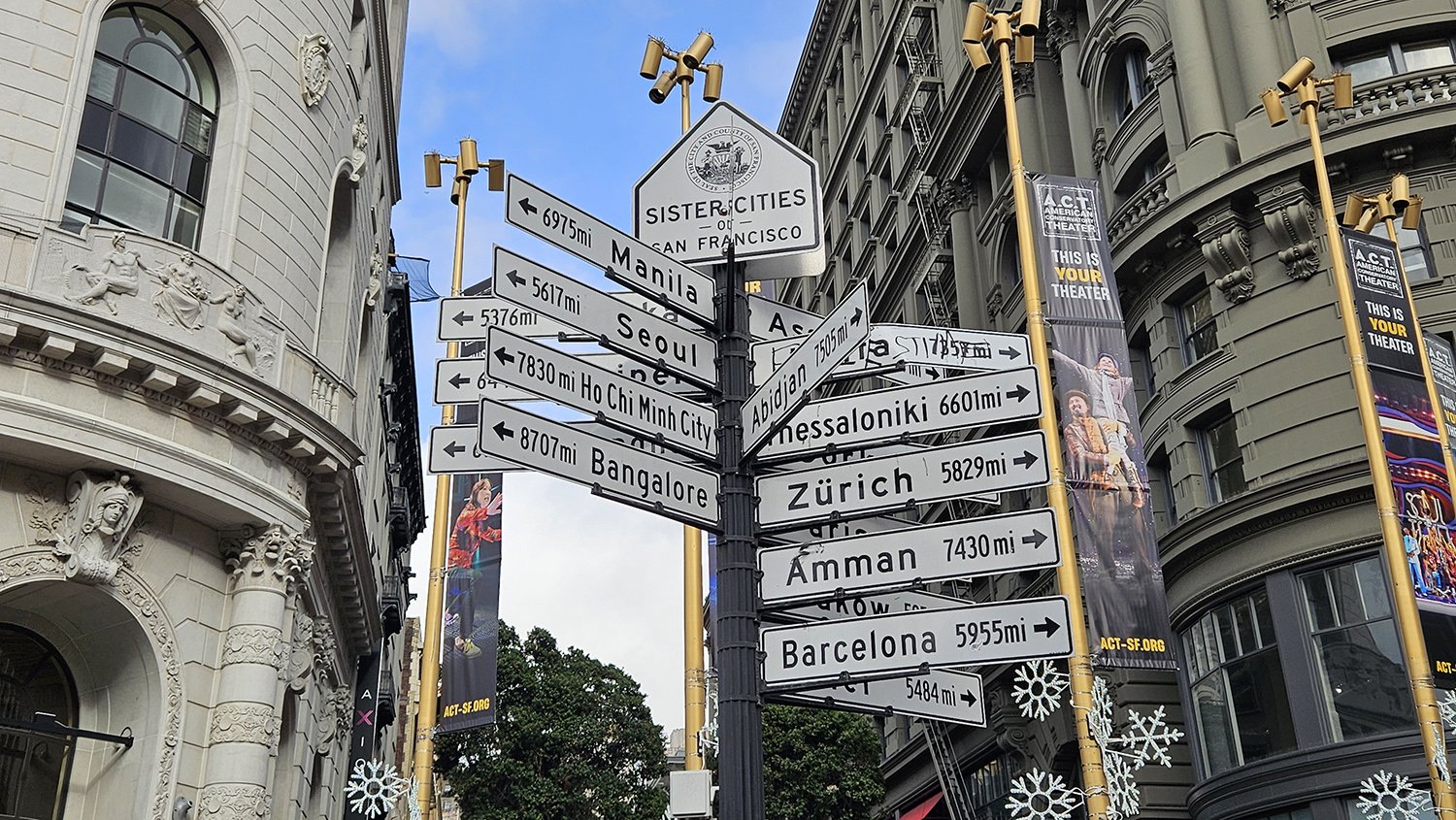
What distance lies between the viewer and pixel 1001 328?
35250mm

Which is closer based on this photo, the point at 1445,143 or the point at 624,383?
the point at 624,383

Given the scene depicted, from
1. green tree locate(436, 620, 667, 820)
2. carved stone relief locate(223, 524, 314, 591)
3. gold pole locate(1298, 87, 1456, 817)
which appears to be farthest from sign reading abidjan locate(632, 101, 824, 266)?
green tree locate(436, 620, 667, 820)

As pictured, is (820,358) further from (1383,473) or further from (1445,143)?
(1445,143)

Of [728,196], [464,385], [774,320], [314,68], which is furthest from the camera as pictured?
[314,68]

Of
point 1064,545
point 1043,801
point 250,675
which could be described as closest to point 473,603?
point 250,675

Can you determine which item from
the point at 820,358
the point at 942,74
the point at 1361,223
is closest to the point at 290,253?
the point at 820,358

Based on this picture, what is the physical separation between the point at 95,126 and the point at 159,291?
9.24 feet

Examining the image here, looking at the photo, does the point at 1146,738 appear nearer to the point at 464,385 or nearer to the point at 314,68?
the point at 464,385

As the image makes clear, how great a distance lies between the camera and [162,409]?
16.2 metres

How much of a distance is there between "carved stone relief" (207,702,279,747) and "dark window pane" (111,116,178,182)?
716cm

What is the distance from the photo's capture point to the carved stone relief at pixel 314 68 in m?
20.8

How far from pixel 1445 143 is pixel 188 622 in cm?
2252

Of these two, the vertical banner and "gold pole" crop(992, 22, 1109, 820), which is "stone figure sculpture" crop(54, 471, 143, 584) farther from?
"gold pole" crop(992, 22, 1109, 820)

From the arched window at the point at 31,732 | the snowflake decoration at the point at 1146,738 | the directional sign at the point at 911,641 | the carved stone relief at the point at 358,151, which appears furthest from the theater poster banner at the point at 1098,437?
the directional sign at the point at 911,641
